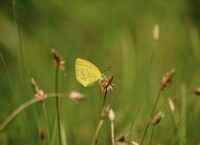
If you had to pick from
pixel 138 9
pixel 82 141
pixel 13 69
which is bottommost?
pixel 82 141

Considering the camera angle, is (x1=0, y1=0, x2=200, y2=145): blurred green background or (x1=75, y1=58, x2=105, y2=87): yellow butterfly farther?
(x1=0, y1=0, x2=200, y2=145): blurred green background

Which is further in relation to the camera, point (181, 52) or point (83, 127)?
point (181, 52)

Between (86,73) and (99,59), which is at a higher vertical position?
(99,59)

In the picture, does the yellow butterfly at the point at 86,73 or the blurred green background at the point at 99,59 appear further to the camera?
the blurred green background at the point at 99,59

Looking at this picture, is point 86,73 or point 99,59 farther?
point 99,59

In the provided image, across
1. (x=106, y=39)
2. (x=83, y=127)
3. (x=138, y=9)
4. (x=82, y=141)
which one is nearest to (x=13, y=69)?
(x=106, y=39)

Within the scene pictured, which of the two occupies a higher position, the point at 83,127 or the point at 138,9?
the point at 138,9

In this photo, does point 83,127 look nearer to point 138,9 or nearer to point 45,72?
point 45,72

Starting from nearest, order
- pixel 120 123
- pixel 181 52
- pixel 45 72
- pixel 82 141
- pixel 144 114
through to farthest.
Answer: pixel 82 141 → pixel 144 114 → pixel 120 123 → pixel 45 72 → pixel 181 52
